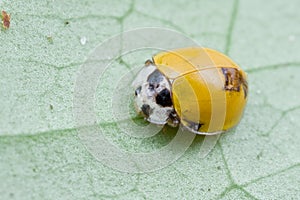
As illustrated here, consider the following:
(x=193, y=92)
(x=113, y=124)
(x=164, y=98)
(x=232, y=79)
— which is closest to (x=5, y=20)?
(x=113, y=124)

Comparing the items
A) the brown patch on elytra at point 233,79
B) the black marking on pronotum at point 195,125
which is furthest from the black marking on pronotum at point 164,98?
the brown patch on elytra at point 233,79

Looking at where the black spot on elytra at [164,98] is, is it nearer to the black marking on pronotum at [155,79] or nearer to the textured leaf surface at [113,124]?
the black marking on pronotum at [155,79]

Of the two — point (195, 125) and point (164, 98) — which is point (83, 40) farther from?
point (195, 125)

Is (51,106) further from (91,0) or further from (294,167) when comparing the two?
(294,167)

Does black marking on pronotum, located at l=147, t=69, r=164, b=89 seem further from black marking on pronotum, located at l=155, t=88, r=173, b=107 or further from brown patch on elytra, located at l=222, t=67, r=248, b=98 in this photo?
brown patch on elytra, located at l=222, t=67, r=248, b=98

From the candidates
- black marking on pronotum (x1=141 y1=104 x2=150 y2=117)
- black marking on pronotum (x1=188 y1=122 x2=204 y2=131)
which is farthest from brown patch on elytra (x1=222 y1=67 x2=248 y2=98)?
black marking on pronotum (x1=141 y1=104 x2=150 y2=117)

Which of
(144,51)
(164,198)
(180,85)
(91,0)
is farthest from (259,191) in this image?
(91,0)

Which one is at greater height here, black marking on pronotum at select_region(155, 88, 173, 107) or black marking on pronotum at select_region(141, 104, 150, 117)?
black marking on pronotum at select_region(155, 88, 173, 107)
